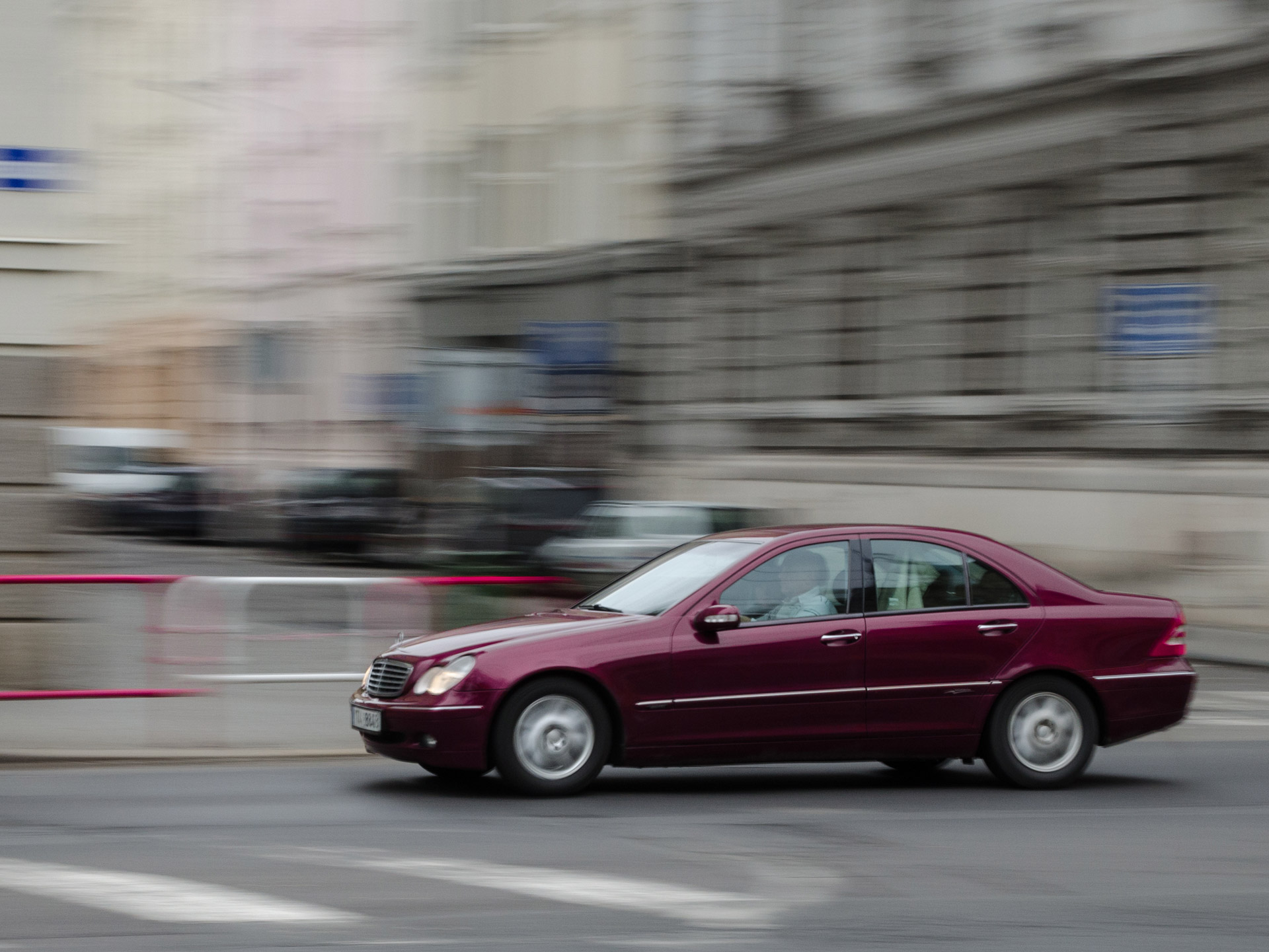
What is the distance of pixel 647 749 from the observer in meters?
9.07

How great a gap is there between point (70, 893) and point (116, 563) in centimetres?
2335

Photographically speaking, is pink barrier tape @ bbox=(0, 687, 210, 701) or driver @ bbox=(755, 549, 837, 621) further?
pink barrier tape @ bbox=(0, 687, 210, 701)

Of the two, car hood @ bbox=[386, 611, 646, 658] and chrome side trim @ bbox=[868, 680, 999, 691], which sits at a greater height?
car hood @ bbox=[386, 611, 646, 658]

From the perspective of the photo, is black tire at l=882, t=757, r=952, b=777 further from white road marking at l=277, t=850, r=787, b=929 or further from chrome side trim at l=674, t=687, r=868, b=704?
white road marking at l=277, t=850, r=787, b=929

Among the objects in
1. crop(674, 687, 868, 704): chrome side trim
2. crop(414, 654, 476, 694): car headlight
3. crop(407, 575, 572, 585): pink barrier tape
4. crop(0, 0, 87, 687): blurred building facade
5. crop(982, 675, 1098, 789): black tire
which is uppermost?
crop(0, 0, 87, 687): blurred building facade

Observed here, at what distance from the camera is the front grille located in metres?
9.17

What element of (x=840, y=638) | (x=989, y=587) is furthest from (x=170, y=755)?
(x=989, y=587)

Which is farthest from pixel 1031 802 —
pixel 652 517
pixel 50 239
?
pixel 652 517

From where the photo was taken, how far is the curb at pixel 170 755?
10664 mm

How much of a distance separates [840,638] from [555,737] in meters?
1.51

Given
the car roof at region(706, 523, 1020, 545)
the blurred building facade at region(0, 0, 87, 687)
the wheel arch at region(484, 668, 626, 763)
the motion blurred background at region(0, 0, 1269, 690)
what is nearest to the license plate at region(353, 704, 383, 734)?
the wheel arch at region(484, 668, 626, 763)

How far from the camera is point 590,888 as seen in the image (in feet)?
22.4

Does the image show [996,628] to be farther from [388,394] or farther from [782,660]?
[388,394]

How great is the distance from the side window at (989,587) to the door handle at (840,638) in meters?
0.73
